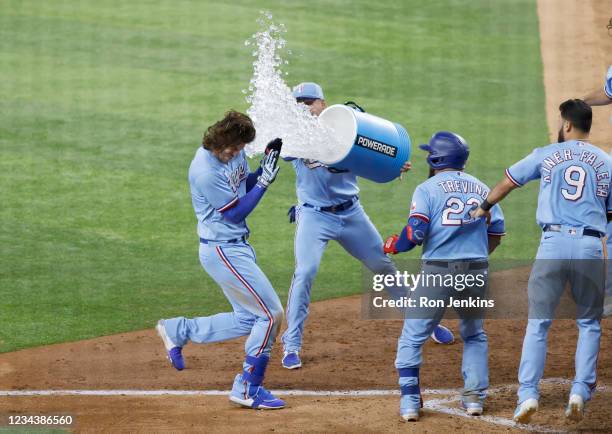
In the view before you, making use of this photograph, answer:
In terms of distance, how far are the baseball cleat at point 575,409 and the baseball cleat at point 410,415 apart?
31.3 inches

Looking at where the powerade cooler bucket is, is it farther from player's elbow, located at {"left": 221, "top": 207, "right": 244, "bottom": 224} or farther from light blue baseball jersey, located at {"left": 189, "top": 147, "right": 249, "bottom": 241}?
player's elbow, located at {"left": 221, "top": 207, "right": 244, "bottom": 224}

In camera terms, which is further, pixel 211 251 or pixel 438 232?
pixel 211 251

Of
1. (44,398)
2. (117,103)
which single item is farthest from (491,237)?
(117,103)

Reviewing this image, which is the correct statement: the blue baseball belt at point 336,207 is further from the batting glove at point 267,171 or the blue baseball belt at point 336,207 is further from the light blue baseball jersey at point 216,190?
the batting glove at point 267,171

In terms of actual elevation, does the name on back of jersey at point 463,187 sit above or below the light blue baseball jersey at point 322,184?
below

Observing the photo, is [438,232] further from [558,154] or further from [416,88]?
[416,88]

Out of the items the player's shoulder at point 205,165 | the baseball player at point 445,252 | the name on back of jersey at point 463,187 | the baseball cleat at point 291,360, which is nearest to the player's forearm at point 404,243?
the baseball player at point 445,252

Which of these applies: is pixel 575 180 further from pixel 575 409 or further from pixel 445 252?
pixel 575 409

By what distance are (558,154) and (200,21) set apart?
40.2ft

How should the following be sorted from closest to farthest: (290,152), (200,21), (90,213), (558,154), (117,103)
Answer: (558,154) → (290,152) → (90,213) → (117,103) → (200,21)

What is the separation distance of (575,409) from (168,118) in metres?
8.97

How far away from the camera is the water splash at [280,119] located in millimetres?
6660

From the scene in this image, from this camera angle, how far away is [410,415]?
596 cm

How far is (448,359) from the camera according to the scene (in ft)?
24.4
